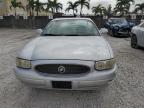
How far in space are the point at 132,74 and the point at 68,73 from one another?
2.59m

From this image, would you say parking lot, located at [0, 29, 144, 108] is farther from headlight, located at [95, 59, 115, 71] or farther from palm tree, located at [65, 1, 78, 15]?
palm tree, located at [65, 1, 78, 15]

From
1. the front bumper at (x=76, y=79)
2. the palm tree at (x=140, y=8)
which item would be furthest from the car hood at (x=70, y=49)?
the palm tree at (x=140, y=8)

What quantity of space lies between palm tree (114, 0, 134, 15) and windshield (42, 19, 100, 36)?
92.4ft

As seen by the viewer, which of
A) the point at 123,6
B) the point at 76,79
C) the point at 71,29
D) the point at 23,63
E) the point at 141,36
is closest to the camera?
the point at 76,79

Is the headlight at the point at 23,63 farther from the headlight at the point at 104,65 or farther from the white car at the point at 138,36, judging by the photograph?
the white car at the point at 138,36

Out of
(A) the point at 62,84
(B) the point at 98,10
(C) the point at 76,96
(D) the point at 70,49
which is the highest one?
(B) the point at 98,10

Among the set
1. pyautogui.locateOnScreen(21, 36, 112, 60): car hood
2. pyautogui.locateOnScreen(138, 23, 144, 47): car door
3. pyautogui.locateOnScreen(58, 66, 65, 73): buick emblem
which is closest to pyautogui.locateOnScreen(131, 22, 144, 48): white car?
pyautogui.locateOnScreen(138, 23, 144, 47): car door

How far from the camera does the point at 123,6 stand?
1268 inches

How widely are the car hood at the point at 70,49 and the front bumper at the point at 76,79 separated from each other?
275 mm

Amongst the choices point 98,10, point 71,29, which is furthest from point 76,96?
point 98,10

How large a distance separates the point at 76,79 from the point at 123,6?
30.7 metres

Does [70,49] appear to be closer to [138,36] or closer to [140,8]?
[138,36]

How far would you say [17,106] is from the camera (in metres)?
3.70

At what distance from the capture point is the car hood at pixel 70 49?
12.0 ft
